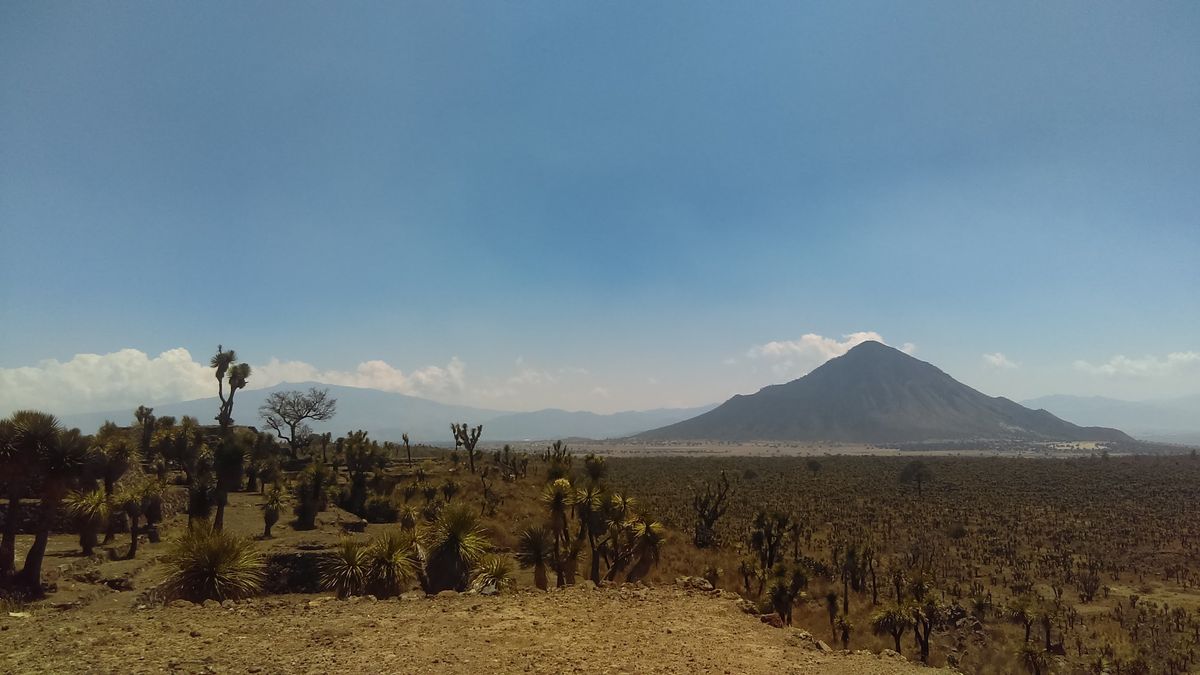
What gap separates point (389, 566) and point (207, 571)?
4691mm

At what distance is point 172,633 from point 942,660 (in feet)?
85.8

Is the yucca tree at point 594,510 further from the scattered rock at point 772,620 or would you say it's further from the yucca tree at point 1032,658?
the yucca tree at point 1032,658

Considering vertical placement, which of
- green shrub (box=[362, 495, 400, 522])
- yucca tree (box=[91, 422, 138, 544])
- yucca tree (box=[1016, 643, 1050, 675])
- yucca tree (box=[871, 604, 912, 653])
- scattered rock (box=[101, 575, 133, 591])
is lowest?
yucca tree (box=[1016, 643, 1050, 675])

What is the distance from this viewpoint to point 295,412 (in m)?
85.2

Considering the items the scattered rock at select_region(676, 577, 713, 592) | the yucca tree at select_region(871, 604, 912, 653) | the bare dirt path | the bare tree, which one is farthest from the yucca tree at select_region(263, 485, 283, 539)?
the bare tree

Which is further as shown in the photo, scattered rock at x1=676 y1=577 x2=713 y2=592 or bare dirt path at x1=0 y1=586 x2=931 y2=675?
scattered rock at x1=676 y1=577 x2=713 y2=592

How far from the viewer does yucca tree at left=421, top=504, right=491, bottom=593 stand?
1877cm

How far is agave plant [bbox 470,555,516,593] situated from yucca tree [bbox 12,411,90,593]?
18.1m

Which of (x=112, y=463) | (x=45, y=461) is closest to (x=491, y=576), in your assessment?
(x=45, y=461)

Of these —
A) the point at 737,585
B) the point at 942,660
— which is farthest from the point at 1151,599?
the point at 737,585

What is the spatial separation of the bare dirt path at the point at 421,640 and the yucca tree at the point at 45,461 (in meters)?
14.0

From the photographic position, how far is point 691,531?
1802 inches

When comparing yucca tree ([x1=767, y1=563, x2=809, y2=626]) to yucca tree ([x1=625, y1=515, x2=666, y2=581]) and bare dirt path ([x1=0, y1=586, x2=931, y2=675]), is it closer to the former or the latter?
yucca tree ([x1=625, y1=515, x2=666, y2=581])

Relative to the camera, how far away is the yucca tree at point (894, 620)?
22639 mm
